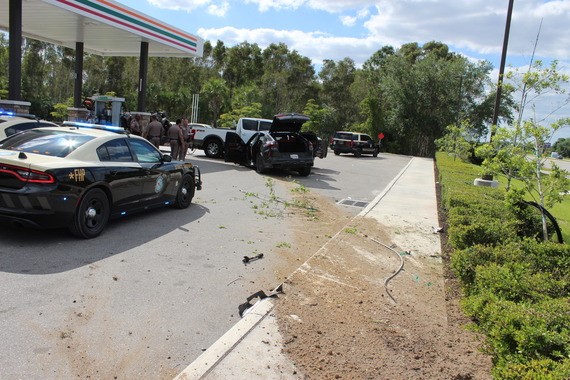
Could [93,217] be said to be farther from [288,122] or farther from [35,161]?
[288,122]

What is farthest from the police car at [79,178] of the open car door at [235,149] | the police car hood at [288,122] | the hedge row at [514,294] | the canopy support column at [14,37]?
the open car door at [235,149]

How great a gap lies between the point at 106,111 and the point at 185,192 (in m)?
18.2

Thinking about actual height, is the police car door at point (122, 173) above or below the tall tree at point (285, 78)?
below

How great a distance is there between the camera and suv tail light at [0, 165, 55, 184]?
5.86m

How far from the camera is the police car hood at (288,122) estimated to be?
15742 mm

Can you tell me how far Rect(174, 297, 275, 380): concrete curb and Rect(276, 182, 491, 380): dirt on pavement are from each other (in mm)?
176

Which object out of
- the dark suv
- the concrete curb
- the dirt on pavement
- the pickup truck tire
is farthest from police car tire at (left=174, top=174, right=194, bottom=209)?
the dark suv

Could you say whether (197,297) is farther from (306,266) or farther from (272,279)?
(306,266)

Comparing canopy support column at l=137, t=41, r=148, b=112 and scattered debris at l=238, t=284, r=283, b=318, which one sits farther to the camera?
canopy support column at l=137, t=41, r=148, b=112

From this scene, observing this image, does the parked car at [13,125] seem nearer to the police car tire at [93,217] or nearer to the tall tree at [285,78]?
the police car tire at [93,217]

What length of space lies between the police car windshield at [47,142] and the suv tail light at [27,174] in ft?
2.10

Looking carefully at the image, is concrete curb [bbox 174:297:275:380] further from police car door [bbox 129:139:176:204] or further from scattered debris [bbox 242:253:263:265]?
police car door [bbox 129:139:176:204]

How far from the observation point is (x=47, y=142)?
6754mm

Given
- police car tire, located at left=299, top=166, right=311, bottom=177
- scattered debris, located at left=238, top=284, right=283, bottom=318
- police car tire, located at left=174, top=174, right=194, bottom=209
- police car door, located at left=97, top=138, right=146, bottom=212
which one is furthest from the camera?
police car tire, located at left=299, top=166, right=311, bottom=177
